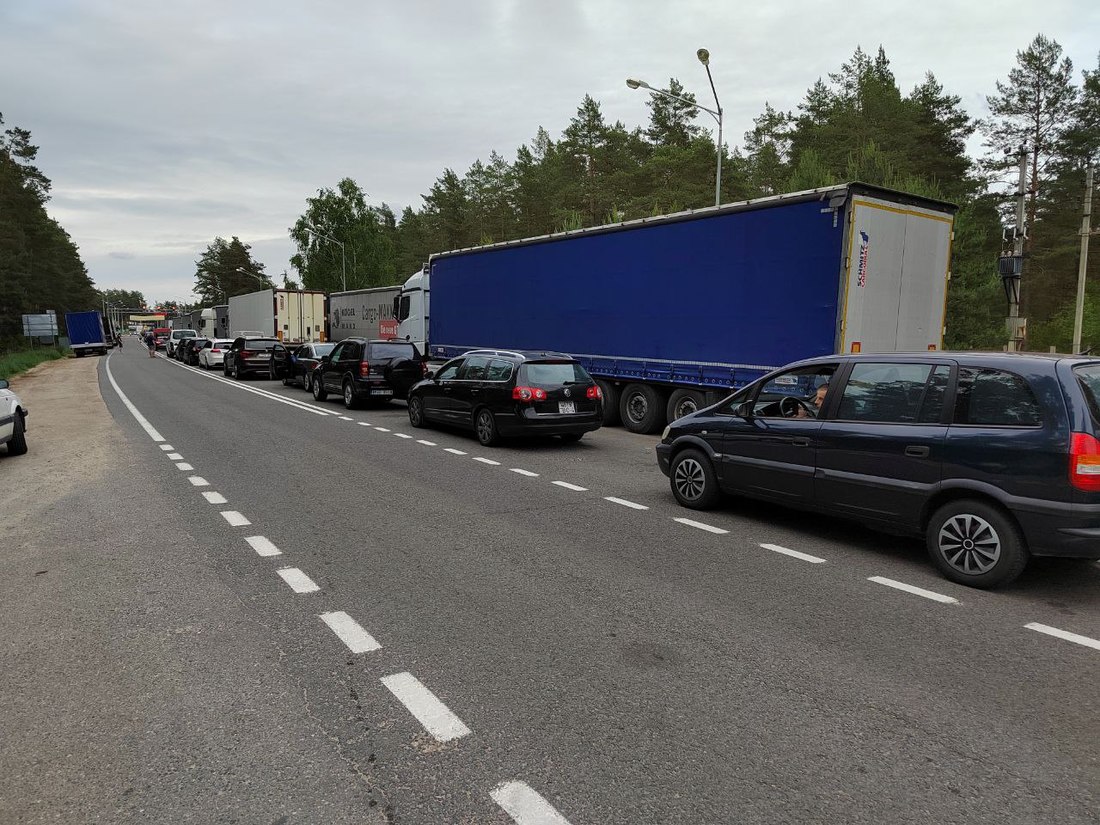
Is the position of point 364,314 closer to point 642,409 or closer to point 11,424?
point 642,409

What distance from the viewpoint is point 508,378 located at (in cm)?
1177

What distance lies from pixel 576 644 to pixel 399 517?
3409 millimetres

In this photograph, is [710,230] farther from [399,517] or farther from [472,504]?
[399,517]

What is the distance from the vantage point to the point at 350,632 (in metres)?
4.39

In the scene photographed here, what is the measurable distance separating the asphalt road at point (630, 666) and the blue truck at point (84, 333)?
54075mm

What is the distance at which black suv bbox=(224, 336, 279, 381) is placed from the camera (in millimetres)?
28438

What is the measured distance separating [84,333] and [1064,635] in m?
61.6

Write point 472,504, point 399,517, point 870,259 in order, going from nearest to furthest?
point 399,517 → point 472,504 → point 870,259

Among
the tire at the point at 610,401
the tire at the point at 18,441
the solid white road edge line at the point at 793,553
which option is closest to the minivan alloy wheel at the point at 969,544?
the solid white road edge line at the point at 793,553

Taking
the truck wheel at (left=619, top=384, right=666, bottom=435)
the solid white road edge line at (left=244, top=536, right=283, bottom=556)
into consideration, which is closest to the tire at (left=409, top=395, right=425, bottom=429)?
the truck wheel at (left=619, top=384, right=666, bottom=435)

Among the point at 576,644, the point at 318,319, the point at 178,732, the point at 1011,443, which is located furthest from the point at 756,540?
the point at 318,319

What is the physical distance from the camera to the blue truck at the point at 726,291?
10.6 metres

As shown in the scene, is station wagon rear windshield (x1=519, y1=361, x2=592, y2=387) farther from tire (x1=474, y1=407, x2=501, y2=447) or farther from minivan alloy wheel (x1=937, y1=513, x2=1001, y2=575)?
minivan alloy wheel (x1=937, y1=513, x2=1001, y2=575)

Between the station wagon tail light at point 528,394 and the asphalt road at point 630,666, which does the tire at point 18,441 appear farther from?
the station wagon tail light at point 528,394
